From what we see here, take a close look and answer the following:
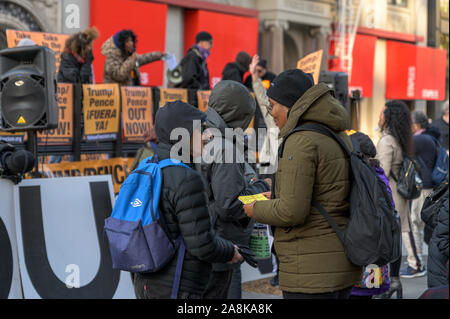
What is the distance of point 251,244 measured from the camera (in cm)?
504

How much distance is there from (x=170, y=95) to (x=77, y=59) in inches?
56.3

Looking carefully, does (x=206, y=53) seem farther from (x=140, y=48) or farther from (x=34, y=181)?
(x=140, y=48)

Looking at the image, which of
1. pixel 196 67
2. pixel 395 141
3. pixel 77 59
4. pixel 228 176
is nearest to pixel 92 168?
pixel 77 59

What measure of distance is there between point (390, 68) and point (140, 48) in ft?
43.7

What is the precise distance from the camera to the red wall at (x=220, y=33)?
64.4 ft

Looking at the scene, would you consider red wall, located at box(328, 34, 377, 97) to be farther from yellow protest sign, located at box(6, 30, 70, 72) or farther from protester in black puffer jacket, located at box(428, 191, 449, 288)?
protester in black puffer jacket, located at box(428, 191, 449, 288)

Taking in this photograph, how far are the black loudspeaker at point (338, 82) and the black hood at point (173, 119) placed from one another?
4.58m

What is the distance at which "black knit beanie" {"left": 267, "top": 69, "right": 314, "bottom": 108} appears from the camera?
13.1 feet

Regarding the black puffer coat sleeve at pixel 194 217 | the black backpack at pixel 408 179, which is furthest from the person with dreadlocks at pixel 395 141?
the black puffer coat sleeve at pixel 194 217

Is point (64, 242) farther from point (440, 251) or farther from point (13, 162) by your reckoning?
point (440, 251)

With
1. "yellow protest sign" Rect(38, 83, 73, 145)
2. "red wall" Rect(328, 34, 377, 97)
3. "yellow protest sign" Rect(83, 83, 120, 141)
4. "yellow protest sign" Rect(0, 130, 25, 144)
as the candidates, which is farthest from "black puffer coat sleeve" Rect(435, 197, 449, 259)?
"red wall" Rect(328, 34, 377, 97)

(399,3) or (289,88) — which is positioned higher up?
(399,3)

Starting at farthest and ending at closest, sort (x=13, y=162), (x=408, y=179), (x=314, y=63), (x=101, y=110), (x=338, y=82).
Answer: (x=101, y=110)
(x=338, y=82)
(x=408, y=179)
(x=314, y=63)
(x=13, y=162)

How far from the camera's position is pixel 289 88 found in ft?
13.1
